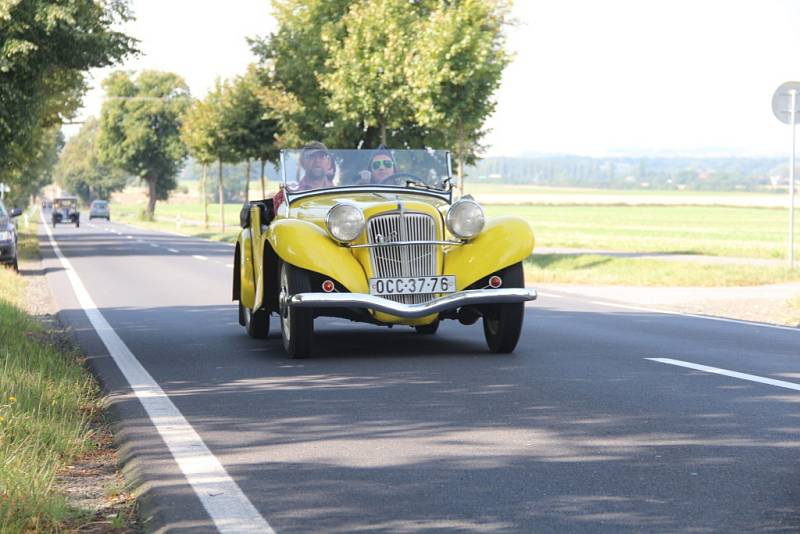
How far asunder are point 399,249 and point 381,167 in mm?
1709

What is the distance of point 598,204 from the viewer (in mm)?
123188

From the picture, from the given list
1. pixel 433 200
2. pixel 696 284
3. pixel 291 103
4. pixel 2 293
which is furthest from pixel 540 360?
pixel 291 103

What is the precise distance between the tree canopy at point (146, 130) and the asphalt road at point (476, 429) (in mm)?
90119

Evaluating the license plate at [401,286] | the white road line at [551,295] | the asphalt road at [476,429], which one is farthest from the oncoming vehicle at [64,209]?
the license plate at [401,286]

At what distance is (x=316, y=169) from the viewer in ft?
37.4

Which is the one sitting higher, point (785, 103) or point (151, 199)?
point (785, 103)

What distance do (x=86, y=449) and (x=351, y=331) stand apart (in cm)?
622

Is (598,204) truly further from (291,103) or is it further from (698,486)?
(698,486)

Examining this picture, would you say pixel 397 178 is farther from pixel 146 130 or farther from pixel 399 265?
pixel 146 130

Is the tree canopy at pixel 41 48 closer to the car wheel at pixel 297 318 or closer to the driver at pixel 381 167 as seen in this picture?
the driver at pixel 381 167

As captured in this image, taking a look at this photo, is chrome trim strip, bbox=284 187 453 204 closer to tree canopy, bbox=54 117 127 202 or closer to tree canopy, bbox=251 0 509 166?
tree canopy, bbox=251 0 509 166

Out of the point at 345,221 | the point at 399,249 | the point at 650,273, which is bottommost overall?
the point at 650,273

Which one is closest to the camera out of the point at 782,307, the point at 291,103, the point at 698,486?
the point at 698,486

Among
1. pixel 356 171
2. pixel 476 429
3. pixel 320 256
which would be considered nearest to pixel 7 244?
pixel 356 171
